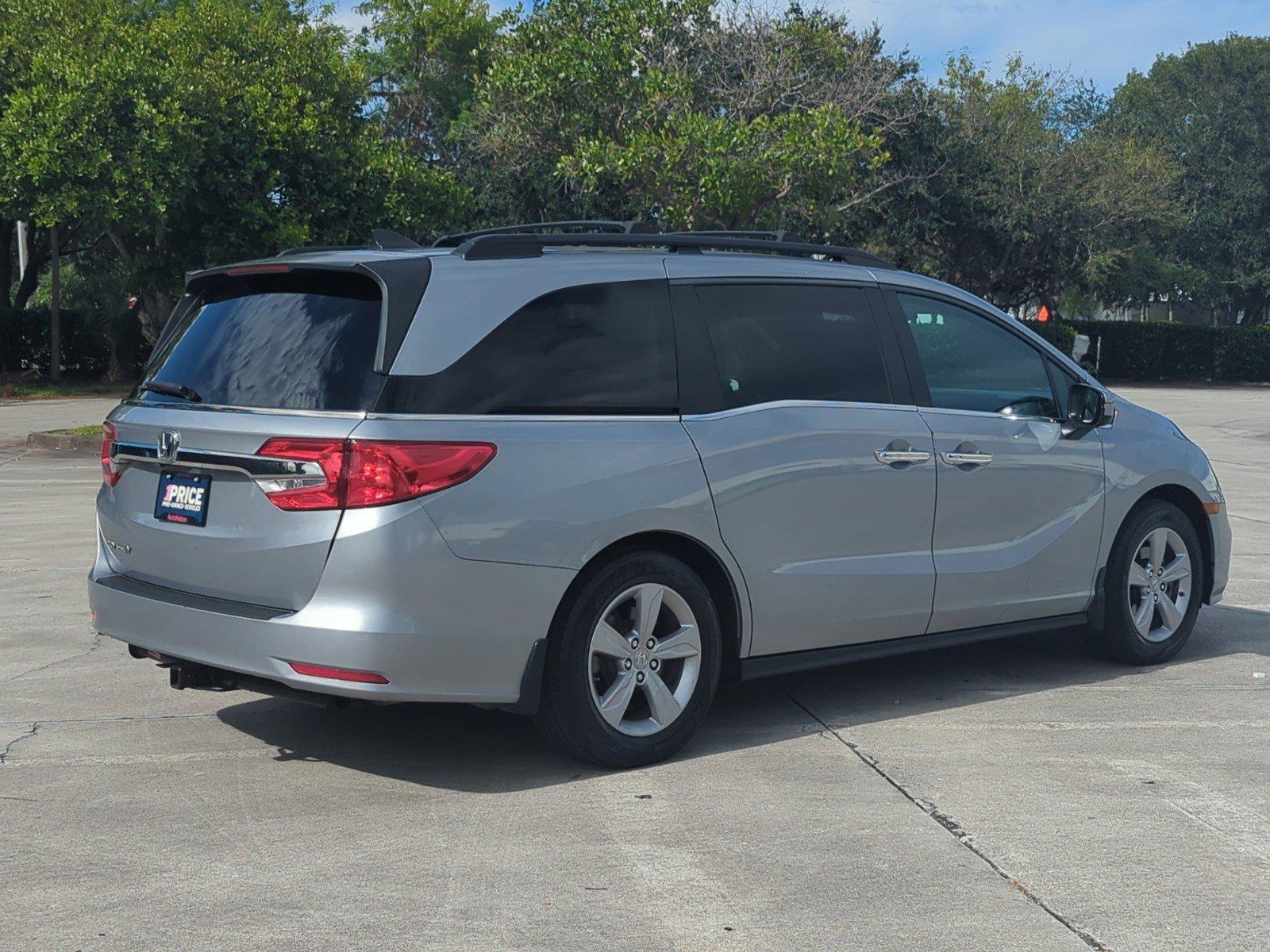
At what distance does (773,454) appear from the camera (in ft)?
19.0

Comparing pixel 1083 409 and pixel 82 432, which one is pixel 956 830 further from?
pixel 82 432

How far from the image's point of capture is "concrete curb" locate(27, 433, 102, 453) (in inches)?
793

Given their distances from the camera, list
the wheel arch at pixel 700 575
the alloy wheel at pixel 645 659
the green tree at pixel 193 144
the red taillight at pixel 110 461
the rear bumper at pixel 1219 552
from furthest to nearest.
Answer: the green tree at pixel 193 144 → the rear bumper at pixel 1219 552 → the red taillight at pixel 110 461 → the alloy wheel at pixel 645 659 → the wheel arch at pixel 700 575

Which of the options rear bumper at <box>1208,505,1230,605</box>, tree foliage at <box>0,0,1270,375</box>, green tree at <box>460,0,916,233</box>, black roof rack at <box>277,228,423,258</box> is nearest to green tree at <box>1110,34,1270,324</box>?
tree foliage at <box>0,0,1270,375</box>

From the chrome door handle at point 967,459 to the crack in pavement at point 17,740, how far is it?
377cm

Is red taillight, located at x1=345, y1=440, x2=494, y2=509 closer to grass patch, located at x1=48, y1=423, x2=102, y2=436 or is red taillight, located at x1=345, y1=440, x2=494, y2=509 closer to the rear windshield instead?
the rear windshield

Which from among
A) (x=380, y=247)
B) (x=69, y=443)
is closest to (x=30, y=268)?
(x=69, y=443)

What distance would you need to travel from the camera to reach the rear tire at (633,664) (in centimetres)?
527

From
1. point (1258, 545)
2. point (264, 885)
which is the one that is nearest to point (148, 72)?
point (1258, 545)

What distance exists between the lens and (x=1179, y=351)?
5306 centimetres

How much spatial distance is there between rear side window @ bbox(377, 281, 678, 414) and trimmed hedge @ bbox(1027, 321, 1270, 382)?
4812 centimetres

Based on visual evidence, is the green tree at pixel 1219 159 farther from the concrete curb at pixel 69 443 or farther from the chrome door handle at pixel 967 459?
the chrome door handle at pixel 967 459

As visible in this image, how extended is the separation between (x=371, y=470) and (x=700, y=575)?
1432mm

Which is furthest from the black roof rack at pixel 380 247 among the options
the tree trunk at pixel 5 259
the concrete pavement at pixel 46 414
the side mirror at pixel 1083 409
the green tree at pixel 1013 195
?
the green tree at pixel 1013 195
